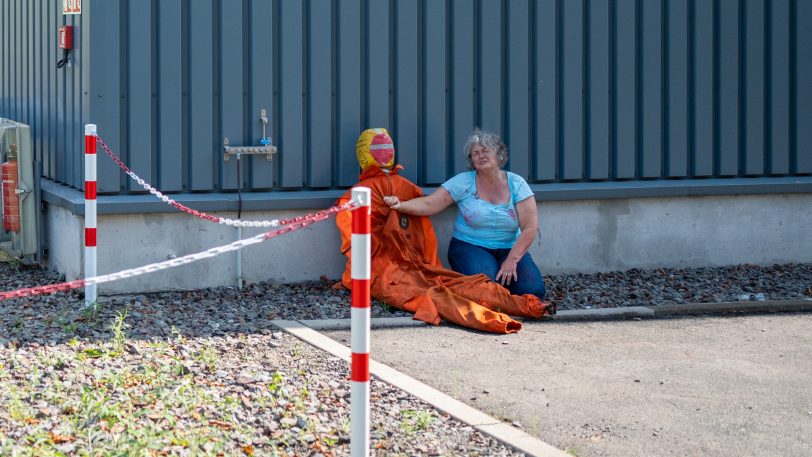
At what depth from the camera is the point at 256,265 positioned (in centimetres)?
905

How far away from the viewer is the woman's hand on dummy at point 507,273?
339 inches

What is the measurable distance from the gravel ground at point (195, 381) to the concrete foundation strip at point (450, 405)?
60 millimetres

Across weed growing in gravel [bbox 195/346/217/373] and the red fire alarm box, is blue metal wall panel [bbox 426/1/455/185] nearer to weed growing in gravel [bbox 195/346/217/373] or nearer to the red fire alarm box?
the red fire alarm box

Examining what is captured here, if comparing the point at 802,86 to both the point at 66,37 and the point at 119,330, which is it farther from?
the point at 119,330

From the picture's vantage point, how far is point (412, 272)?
340 inches

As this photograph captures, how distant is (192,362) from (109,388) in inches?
26.8

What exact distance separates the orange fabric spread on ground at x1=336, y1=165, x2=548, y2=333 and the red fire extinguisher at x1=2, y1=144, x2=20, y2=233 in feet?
8.23

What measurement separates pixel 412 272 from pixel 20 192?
3.09m

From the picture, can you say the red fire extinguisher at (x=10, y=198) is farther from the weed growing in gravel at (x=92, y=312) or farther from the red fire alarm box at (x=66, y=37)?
the weed growing in gravel at (x=92, y=312)

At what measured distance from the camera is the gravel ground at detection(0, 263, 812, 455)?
5.20m

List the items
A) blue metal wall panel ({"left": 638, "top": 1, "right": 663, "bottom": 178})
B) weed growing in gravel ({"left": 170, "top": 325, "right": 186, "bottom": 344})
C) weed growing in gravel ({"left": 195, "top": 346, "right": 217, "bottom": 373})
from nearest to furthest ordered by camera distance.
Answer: weed growing in gravel ({"left": 195, "top": 346, "right": 217, "bottom": 373}) < weed growing in gravel ({"left": 170, "top": 325, "right": 186, "bottom": 344}) < blue metal wall panel ({"left": 638, "top": 1, "right": 663, "bottom": 178})

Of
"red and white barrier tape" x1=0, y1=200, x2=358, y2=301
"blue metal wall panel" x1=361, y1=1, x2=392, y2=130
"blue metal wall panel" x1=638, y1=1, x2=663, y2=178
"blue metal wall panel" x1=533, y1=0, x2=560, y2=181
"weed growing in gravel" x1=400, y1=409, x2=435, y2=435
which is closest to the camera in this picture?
"red and white barrier tape" x1=0, y1=200, x2=358, y2=301

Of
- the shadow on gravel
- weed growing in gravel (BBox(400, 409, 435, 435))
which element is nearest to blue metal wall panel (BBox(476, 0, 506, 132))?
the shadow on gravel

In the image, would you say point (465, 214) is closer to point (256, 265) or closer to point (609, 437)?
point (256, 265)
